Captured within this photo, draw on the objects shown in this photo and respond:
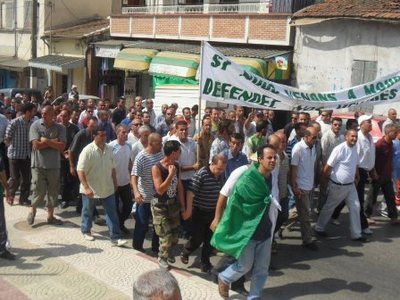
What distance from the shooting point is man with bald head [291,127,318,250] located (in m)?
7.14

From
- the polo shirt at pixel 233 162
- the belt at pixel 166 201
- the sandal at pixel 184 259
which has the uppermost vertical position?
the polo shirt at pixel 233 162

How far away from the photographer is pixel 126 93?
23.9 m

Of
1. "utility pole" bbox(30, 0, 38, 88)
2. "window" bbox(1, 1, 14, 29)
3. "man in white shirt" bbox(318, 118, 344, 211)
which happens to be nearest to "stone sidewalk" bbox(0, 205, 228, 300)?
"man in white shirt" bbox(318, 118, 344, 211)

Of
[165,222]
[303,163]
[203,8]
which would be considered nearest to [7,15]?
[203,8]

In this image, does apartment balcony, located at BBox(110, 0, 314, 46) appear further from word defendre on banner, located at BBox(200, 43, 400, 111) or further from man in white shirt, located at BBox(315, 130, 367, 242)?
man in white shirt, located at BBox(315, 130, 367, 242)

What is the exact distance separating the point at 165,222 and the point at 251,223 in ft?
4.12

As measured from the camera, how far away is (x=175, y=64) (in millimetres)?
18844

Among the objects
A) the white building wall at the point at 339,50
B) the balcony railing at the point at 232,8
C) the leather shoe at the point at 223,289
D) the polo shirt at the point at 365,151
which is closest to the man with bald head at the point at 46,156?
the leather shoe at the point at 223,289

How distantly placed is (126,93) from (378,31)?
1250cm

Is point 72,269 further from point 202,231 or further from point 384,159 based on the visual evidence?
point 384,159

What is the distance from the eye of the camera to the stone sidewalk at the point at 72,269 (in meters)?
5.40

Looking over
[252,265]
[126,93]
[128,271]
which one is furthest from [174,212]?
[126,93]

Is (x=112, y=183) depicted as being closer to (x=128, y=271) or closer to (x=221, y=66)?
(x=128, y=271)

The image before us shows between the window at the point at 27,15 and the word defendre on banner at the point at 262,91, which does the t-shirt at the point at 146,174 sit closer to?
the word defendre on banner at the point at 262,91
